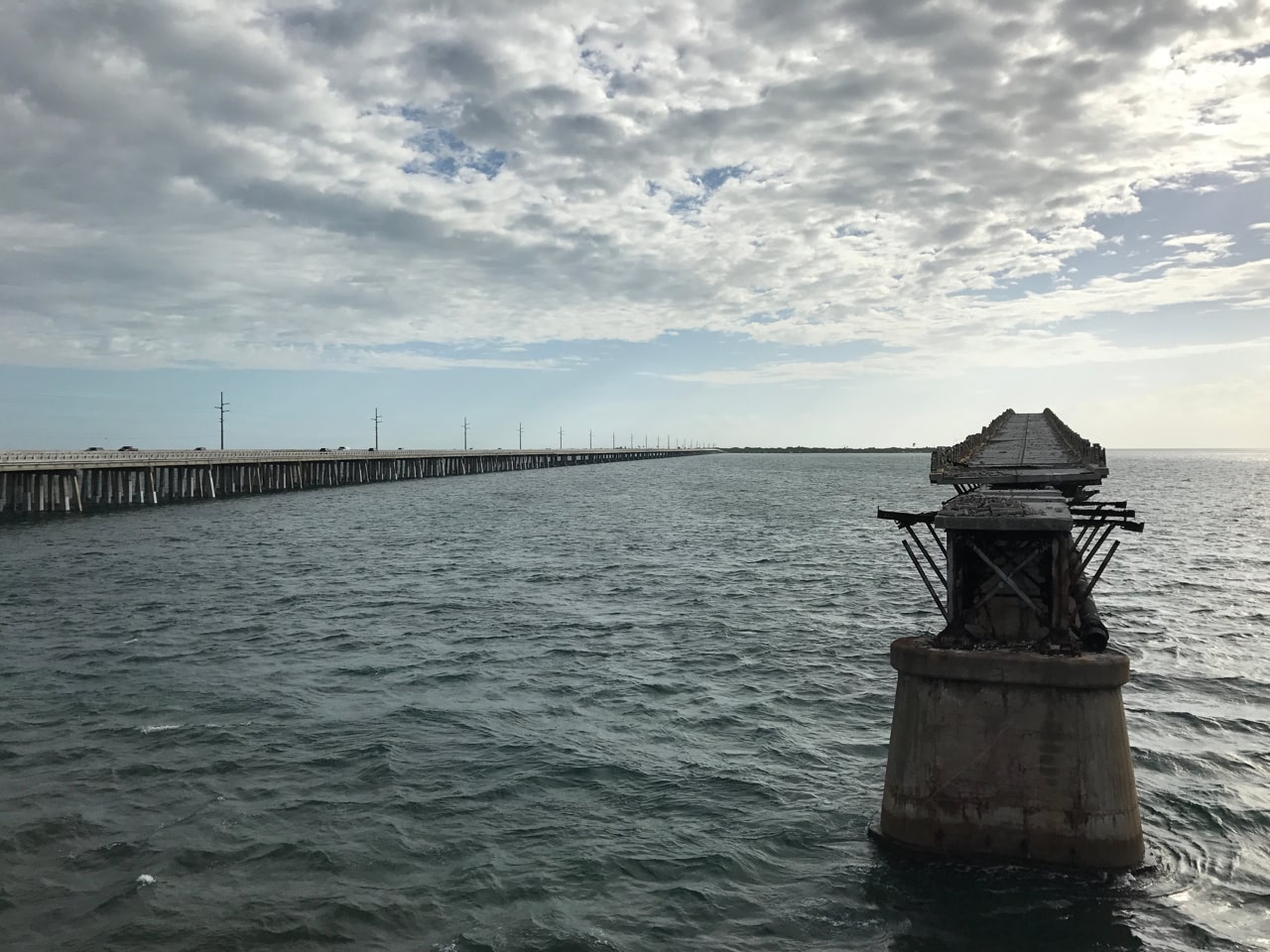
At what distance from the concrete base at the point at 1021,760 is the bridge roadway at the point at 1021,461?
10.7 meters

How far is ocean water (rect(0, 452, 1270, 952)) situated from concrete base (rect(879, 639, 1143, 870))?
0.46 m

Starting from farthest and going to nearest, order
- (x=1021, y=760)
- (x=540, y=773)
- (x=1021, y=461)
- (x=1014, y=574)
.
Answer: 1. (x=1021, y=461)
2. (x=540, y=773)
3. (x=1014, y=574)
4. (x=1021, y=760)

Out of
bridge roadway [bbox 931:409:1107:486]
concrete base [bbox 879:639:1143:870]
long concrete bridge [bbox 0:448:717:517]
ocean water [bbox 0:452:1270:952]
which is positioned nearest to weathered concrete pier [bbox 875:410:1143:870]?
concrete base [bbox 879:639:1143:870]

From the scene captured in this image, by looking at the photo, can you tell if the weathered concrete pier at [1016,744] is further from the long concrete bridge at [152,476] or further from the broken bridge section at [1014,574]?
the long concrete bridge at [152,476]

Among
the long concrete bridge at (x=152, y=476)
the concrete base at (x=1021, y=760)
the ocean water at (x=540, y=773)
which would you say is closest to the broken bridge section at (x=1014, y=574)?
the concrete base at (x=1021, y=760)

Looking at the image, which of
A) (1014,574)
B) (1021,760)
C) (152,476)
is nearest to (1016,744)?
(1021,760)

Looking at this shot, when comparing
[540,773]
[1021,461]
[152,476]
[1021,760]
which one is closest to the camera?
[1021,760]

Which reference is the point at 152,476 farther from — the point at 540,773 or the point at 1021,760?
the point at 1021,760

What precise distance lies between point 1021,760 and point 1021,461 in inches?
748

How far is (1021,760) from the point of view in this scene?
11.8m

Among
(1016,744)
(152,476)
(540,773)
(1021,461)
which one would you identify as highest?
(1021,461)

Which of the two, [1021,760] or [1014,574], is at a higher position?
[1014,574]

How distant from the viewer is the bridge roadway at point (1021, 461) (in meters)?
22.8

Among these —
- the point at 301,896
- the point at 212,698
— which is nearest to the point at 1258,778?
the point at 301,896
